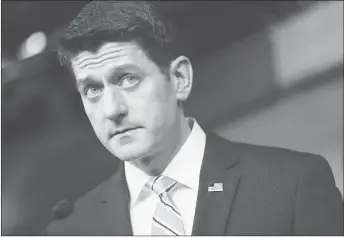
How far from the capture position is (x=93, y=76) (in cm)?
163

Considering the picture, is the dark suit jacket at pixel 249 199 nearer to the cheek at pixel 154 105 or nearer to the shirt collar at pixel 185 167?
the shirt collar at pixel 185 167

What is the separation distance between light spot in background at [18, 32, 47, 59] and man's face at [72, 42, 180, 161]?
0.81ft

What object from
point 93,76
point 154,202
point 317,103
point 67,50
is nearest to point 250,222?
point 154,202

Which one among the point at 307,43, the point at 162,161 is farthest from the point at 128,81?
the point at 307,43

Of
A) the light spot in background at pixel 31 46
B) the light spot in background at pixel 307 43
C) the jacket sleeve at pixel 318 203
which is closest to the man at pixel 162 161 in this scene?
the jacket sleeve at pixel 318 203

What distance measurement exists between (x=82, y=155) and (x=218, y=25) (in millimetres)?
651

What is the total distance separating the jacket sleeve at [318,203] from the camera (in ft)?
5.18

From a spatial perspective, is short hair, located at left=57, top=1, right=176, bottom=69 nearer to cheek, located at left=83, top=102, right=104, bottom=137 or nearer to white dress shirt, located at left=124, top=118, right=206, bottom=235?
cheek, located at left=83, top=102, right=104, bottom=137

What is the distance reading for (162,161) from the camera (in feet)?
5.50

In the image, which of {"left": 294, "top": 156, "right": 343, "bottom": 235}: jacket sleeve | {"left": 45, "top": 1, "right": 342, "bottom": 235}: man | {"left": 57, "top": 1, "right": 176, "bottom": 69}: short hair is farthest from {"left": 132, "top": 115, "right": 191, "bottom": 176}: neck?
{"left": 294, "top": 156, "right": 343, "bottom": 235}: jacket sleeve

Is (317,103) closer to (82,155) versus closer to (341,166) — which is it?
(341,166)

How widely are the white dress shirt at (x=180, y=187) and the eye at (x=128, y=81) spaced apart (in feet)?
0.78

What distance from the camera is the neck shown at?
1.67 m

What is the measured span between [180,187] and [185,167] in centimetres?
6
